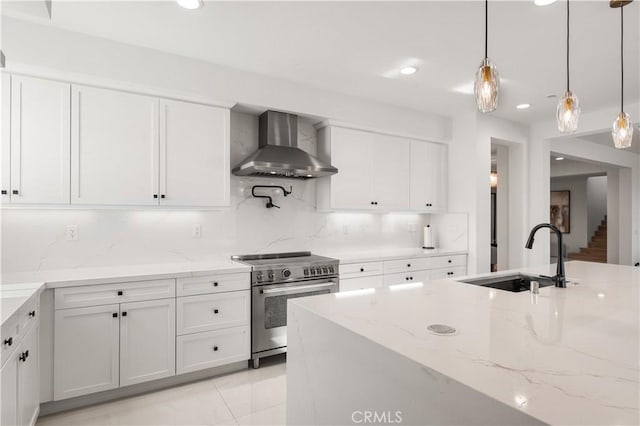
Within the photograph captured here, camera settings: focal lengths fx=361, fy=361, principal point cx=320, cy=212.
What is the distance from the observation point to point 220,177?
315 centimetres

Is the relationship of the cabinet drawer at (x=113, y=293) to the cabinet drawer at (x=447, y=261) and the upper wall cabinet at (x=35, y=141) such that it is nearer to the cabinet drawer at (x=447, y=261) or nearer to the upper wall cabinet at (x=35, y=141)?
the upper wall cabinet at (x=35, y=141)

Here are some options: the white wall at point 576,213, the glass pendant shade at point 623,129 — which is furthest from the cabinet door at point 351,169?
the white wall at point 576,213

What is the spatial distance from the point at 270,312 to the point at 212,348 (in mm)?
542

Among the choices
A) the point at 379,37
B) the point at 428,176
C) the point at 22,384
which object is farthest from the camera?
the point at 428,176

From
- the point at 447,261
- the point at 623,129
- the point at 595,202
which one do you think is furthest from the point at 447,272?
the point at 595,202

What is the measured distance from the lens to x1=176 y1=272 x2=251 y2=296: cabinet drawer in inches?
108

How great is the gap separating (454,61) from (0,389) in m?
3.49

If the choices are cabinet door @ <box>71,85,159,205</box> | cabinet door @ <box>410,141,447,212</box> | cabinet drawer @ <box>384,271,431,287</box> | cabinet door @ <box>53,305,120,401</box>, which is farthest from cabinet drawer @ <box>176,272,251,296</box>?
cabinet door @ <box>410,141,447,212</box>

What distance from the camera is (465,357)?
1000 millimetres

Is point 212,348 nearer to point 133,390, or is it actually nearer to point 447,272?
point 133,390

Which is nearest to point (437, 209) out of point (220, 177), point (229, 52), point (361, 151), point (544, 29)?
point (361, 151)

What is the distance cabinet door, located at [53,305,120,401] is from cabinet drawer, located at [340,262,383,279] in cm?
195

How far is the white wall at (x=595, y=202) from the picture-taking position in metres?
10.5

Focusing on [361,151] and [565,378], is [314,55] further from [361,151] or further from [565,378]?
[565,378]
